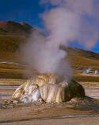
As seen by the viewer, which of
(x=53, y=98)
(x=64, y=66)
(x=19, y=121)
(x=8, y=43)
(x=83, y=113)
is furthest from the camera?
(x=8, y=43)

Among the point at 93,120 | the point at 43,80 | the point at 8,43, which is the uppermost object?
the point at 8,43

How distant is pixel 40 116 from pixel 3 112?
1.92 metres

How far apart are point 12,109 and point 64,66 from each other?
5447mm

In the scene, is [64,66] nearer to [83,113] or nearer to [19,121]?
[83,113]

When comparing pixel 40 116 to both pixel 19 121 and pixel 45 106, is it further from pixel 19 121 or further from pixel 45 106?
pixel 45 106

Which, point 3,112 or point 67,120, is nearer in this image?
point 67,120

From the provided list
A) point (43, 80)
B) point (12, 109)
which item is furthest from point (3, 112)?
point (43, 80)

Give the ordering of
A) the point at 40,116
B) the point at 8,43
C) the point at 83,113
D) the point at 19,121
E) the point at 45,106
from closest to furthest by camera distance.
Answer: the point at 19,121 → the point at 40,116 → the point at 83,113 → the point at 45,106 → the point at 8,43

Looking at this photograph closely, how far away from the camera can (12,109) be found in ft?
66.6

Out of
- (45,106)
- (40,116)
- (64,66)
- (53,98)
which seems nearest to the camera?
(40,116)

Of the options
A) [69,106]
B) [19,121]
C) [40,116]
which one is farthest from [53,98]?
[19,121]

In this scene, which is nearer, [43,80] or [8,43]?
[43,80]

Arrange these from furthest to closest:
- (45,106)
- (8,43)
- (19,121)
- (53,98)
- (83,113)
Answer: (8,43) < (53,98) < (45,106) < (83,113) < (19,121)

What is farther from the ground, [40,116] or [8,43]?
[8,43]
